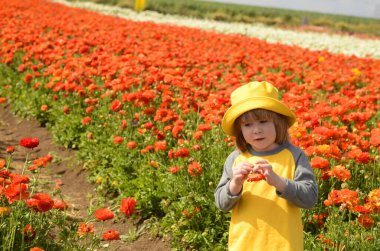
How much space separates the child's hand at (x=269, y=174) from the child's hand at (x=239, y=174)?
0.10ft

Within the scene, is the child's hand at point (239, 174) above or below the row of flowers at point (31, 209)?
above

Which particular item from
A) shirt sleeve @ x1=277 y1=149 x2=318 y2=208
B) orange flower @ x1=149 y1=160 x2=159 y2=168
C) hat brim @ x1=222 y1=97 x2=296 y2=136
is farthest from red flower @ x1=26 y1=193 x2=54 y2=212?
orange flower @ x1=149 y1=160 x2=159 y2=168

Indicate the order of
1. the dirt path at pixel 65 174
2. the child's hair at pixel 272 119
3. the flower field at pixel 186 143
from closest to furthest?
the child's hair at pixel 272 119, the flower field at pixel 186 143, the dirt path at pixel 65 174

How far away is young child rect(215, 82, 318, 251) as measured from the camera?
227 centimetres

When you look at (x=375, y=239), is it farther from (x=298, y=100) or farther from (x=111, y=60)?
(x=111, y=60)

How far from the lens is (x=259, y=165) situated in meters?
2.12

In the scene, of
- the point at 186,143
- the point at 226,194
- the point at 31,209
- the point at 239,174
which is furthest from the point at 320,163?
the point at 31,209

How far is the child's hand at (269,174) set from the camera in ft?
6.94

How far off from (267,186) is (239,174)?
0.85 ft

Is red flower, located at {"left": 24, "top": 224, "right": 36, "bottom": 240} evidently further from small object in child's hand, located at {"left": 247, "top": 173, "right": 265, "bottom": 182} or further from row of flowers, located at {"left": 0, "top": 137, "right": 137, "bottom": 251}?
small object in child's hand, located at {"left": 247, "top": 173, "right": 265, "bottom": 182}

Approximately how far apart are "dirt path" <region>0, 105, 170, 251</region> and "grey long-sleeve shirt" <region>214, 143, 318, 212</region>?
4.81 ft

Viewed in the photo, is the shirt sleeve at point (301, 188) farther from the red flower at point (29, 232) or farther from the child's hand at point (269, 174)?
the red flower at point (29, 232)

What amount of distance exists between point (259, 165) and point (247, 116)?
314mm

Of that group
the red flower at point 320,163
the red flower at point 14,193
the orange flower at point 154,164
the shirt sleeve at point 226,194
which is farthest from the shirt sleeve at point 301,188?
the orange flower at point 154,164
